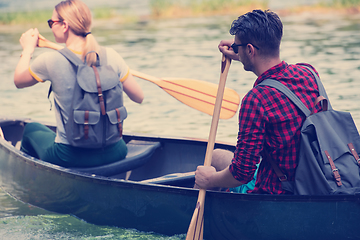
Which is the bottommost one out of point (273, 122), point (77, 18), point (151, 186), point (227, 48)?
point (151, 186)

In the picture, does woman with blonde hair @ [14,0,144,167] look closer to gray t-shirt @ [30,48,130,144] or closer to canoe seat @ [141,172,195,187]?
gray t-shirt @ [30,48,130,144]

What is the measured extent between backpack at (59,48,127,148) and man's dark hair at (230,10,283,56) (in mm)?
1104

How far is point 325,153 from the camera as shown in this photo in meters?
2.29

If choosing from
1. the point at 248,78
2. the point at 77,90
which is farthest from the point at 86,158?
the point at 248,78

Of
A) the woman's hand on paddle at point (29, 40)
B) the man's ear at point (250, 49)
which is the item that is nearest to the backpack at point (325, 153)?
the man's ear at point (250, 49)

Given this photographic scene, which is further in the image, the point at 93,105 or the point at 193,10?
the point at 193,10

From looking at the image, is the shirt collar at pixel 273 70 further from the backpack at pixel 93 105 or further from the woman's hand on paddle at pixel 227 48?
the backpack at pixel 93 105

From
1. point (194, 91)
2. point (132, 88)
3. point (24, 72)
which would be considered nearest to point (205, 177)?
point (132, 88)

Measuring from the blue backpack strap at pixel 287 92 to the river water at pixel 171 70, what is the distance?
113 cm

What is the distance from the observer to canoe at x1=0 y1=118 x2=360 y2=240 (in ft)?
8.02

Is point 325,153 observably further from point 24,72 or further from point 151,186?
point 24,72

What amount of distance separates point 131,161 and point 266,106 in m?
1.49

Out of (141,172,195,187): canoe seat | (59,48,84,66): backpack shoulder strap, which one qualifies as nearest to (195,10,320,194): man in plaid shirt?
(141,172,195,187): canoe seat

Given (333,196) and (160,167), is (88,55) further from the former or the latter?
(333,196)
